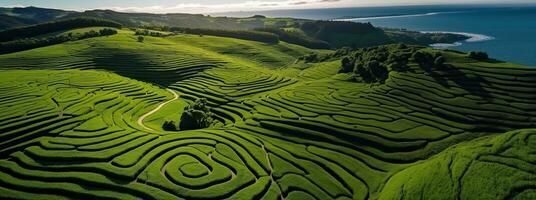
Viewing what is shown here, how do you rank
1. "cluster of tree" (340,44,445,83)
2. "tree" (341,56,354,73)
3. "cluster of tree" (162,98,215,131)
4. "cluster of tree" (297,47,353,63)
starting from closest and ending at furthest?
"cluster of tree" (162,98,215,131) < "cluster of tree" (340,44,445,83) < "tree" (341,56,354,73) < "cluster of tree" (297,47,353,63)

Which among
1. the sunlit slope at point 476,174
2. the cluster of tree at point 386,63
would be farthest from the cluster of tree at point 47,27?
the sunlit slope at point 476,174

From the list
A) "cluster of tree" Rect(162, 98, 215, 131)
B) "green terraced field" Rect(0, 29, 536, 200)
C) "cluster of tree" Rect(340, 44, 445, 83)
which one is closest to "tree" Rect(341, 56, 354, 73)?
"cluster of tree" Rect(340, 44, 445, 83)

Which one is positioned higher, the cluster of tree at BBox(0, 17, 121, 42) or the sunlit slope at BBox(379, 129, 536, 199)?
the cluster of tree at BBox(0, 17, 121, 42)

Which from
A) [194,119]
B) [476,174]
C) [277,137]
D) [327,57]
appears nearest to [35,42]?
[327,57]

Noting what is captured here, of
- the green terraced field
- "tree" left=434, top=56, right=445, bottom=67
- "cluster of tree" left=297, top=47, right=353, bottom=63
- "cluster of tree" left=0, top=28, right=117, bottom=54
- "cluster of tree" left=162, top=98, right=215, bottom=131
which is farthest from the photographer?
"cluster of tree" left=0, top=28, right=117, bottom=54

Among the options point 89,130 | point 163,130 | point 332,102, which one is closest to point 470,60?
point 332,102

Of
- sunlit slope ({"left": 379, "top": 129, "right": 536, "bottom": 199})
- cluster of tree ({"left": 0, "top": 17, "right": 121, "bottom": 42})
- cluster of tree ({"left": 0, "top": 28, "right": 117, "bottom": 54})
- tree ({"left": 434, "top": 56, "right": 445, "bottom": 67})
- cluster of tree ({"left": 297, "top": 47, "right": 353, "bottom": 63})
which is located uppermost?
cluster of tree ({"left": 0, "top": 17, "right": 121, "bottom": 42})

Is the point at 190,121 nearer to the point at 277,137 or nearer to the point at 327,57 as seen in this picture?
the point at 277,137

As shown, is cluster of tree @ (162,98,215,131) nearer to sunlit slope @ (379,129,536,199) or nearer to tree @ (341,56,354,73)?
sunlit slope @ (379,129,536,199)
